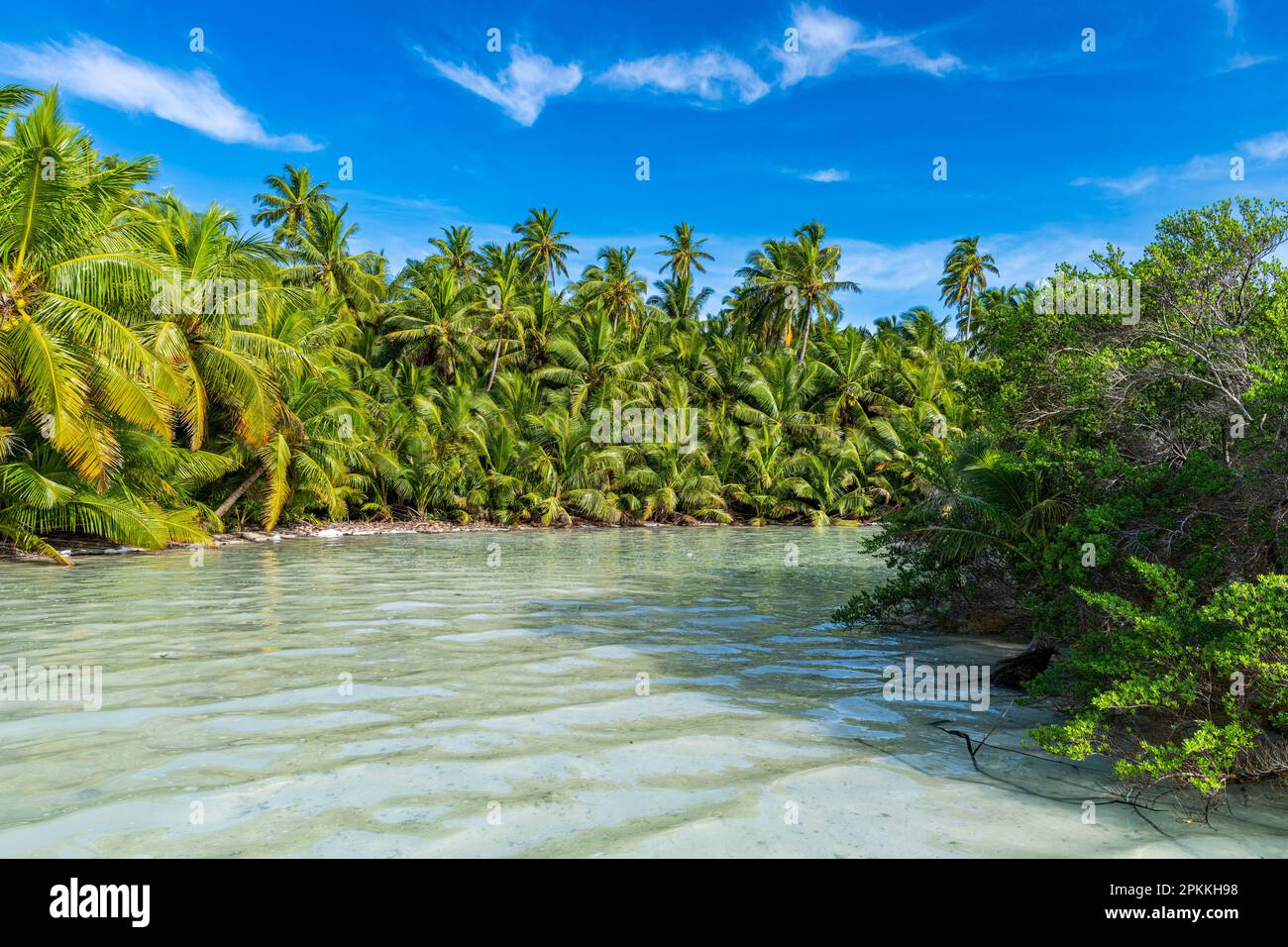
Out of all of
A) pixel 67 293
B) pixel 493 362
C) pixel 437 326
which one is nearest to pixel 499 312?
pixel 493 362

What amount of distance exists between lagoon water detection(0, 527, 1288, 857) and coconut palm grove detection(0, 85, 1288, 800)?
2.20 ft

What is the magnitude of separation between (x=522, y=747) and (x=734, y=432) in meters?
33.2

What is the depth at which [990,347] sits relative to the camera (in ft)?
26.3

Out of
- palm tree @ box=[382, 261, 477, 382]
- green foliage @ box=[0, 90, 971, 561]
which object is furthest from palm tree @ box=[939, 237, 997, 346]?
palm tree @ box=[382, 261, 477, 382]

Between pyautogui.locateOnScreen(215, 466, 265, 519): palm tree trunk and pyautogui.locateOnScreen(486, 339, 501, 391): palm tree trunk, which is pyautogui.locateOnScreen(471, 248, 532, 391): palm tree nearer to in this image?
pyautogui.locateOnScreen(486, 339, 501, 391): palm tree trunk

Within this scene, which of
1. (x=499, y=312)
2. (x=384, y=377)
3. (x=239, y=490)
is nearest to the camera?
(x=239, y=490)

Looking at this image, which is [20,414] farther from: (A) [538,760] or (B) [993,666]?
(B) [993,666]

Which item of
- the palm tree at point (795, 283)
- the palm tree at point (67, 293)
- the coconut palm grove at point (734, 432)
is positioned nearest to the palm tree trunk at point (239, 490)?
the coconut palm grove at point (734, 432)

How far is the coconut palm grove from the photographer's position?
427 cm

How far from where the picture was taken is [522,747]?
4.36 meters

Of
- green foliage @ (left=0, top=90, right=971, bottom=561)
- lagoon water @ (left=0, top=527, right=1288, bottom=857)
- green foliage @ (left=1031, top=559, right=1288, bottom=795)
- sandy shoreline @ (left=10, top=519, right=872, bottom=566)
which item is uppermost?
green foliage @ (left=0, top=90, right=971, bottom=561)

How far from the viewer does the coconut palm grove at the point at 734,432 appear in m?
4.27

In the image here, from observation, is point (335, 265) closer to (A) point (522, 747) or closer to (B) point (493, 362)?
(B) point (493, 362)

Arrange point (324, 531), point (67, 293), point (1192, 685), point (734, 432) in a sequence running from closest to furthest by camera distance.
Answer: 1. point (1192, 685)
2. point (67, 293)
3. point (324, 531)
4. point (734, 432)
